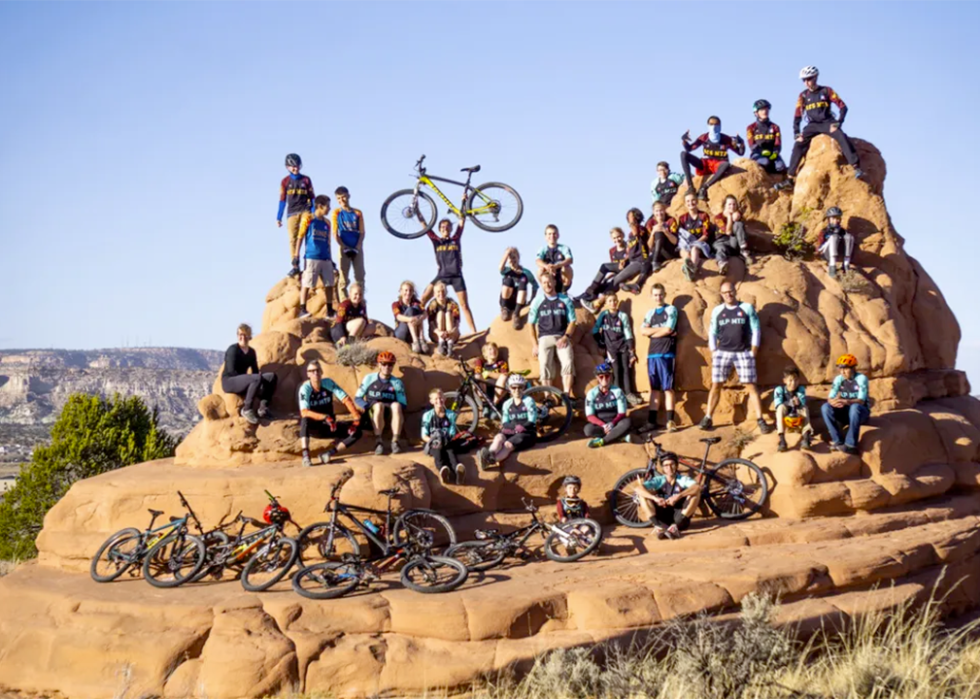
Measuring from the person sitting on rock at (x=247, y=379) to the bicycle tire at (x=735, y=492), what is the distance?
284 inches

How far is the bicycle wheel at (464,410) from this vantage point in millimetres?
16141

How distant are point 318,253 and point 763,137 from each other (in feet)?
30.5

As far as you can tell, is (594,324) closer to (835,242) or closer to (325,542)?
(835,242)

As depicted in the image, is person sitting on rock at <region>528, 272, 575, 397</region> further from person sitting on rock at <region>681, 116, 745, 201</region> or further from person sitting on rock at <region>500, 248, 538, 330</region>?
person sitting on rock at <region>681, 116, 745, 201</region>

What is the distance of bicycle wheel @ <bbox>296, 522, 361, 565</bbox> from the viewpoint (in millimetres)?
13367

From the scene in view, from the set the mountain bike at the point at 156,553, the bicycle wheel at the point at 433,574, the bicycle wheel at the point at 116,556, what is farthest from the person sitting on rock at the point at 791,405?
the bicycle wheel at the point at 116,556

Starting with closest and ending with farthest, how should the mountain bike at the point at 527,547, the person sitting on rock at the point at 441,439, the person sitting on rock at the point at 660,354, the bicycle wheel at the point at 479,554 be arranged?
the bicycle wheel at the point at 479,554 < the mountain bike at the point at 527,547 < the person sitting on rock at the point at 441,439 < the person sitting on rock at the point at 660,354

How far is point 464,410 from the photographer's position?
1688cm

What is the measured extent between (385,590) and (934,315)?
42.1 feet

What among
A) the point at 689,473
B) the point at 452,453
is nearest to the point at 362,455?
the point at 452,453

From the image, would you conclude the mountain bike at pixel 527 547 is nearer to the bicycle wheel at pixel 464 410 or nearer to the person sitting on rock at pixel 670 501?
the person sitting on rock at pixel 670 501

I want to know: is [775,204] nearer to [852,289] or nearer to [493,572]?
[852,289]

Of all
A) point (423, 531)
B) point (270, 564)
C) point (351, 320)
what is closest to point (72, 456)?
point (351, 320)

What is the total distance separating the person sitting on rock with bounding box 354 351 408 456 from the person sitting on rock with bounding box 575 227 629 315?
441cm
